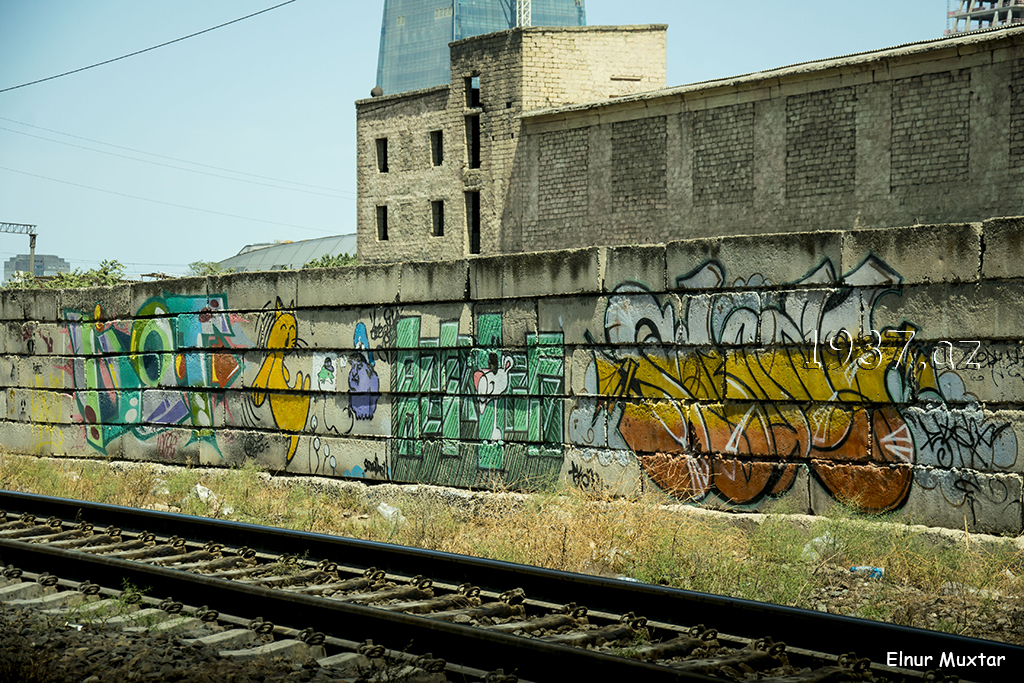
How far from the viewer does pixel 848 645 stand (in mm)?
4582

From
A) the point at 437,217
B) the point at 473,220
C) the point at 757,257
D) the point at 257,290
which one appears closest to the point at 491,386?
the point at 757,257

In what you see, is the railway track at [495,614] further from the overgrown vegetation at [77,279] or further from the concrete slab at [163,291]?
the overgrown vegetation at [77,279]

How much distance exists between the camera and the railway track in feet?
14.2

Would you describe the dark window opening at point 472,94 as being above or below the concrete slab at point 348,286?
above

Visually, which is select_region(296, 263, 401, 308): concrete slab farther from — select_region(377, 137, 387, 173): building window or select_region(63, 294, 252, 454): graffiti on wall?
select_region(377, 137, 387, 173): building window

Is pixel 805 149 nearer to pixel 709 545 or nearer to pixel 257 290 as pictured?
pixel 257 290

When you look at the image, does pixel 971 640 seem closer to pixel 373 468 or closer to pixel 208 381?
pixel 373 468

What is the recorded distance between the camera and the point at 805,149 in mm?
27453

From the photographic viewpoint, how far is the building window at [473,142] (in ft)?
137

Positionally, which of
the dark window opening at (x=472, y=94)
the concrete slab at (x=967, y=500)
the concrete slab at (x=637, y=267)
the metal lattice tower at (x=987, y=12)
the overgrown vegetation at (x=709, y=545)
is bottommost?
the overgrown vegetation at (x=709, y=545)

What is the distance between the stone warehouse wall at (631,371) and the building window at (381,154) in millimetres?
34466

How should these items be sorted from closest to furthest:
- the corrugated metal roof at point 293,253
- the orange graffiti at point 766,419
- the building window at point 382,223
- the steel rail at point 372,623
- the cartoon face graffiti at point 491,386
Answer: the steel rail at point 372,623 → the orange graffiti at point 766,419 → the cartoon face graffiti at point 491,386 → the building window at point 382,223 → the corrugated metal roof at point 293,253

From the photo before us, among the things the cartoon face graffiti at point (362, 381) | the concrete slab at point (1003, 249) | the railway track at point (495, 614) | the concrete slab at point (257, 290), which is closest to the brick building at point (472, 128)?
the concrete slab at point (257, 290)

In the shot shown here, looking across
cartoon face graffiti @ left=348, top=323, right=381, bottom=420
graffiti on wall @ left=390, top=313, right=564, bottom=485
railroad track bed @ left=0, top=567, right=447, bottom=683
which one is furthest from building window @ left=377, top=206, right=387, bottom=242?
railroad track bed @ left=0, top=567, right=447, bottom=683
